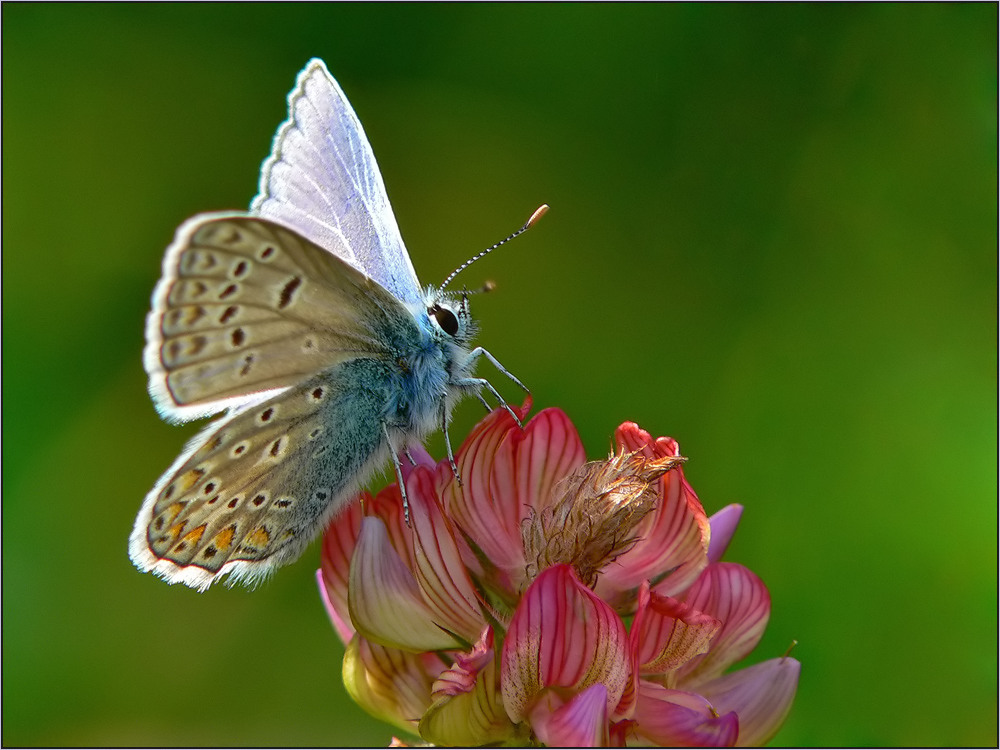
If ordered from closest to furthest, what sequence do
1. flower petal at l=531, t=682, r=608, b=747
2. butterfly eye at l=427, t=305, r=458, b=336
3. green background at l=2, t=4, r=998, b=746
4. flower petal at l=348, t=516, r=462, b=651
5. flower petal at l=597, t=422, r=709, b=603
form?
flower petal at l=531, t=682, r=608, b=747
flower petal at l=348, t=516, r=462, b=651
flower petal at l=597, t=422, r=709, b=603
butterfly eye at l=427, t=305, r=458, b=336
green background at l=2, t=4, r=998, b=746

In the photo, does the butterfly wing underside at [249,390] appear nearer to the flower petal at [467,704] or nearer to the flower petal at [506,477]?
the flower petal at [506,477]

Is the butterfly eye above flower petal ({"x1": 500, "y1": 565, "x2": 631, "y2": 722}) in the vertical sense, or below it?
above

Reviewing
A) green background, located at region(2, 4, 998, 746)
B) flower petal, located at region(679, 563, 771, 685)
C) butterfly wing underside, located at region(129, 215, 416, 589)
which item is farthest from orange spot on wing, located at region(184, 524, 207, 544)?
green background, located at region(2, 4, 998, 746)

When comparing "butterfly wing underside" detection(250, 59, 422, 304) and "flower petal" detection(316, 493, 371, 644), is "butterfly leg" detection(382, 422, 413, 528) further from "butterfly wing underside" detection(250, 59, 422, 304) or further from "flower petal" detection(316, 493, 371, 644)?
"butterfly wing underside" detection(250, 59, 422, 304)

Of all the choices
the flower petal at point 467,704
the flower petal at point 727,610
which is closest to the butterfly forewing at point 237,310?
the flower petal at point 467,704

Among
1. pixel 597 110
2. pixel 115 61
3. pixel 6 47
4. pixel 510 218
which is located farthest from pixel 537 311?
pixel 6 47

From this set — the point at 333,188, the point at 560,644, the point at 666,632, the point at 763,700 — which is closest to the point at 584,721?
the point at 560,644

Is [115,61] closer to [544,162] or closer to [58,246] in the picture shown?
[58,246]
